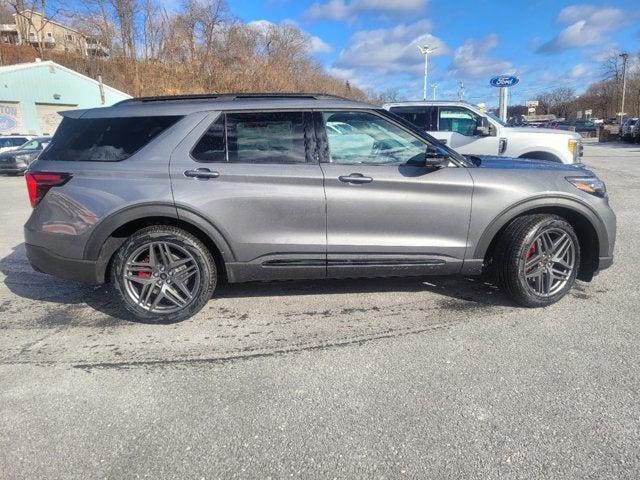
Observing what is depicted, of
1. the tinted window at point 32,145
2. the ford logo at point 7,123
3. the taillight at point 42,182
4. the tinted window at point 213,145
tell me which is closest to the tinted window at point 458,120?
the tinted window at point 213,145

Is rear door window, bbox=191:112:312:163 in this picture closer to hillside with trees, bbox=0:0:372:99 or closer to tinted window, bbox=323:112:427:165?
tinted window, bbox=323:112:427:165

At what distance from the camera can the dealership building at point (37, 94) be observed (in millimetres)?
26922

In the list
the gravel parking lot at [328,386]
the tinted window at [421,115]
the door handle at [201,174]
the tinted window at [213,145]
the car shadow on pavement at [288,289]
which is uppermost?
the tinted window at [421,115]

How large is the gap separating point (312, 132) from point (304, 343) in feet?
5.50

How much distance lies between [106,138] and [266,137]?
1.27m

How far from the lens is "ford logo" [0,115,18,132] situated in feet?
88.3

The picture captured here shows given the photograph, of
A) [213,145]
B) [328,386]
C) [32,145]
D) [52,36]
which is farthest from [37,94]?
[328,386]

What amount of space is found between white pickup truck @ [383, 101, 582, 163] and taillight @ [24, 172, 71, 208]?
22.0 feet

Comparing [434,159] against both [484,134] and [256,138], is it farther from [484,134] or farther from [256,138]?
[484,134]

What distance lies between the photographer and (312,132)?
147 inches

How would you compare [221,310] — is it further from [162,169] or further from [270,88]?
[270,88]

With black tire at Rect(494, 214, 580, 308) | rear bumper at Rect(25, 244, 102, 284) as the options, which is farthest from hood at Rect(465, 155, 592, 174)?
rear bumper at Rect(25, 244, 102, 284)

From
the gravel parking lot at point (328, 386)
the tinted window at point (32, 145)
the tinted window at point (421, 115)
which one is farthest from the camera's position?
the tinted window at point (32, 145)

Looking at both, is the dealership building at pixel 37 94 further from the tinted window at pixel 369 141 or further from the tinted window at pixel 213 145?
the tinted window at pixel 369 141
